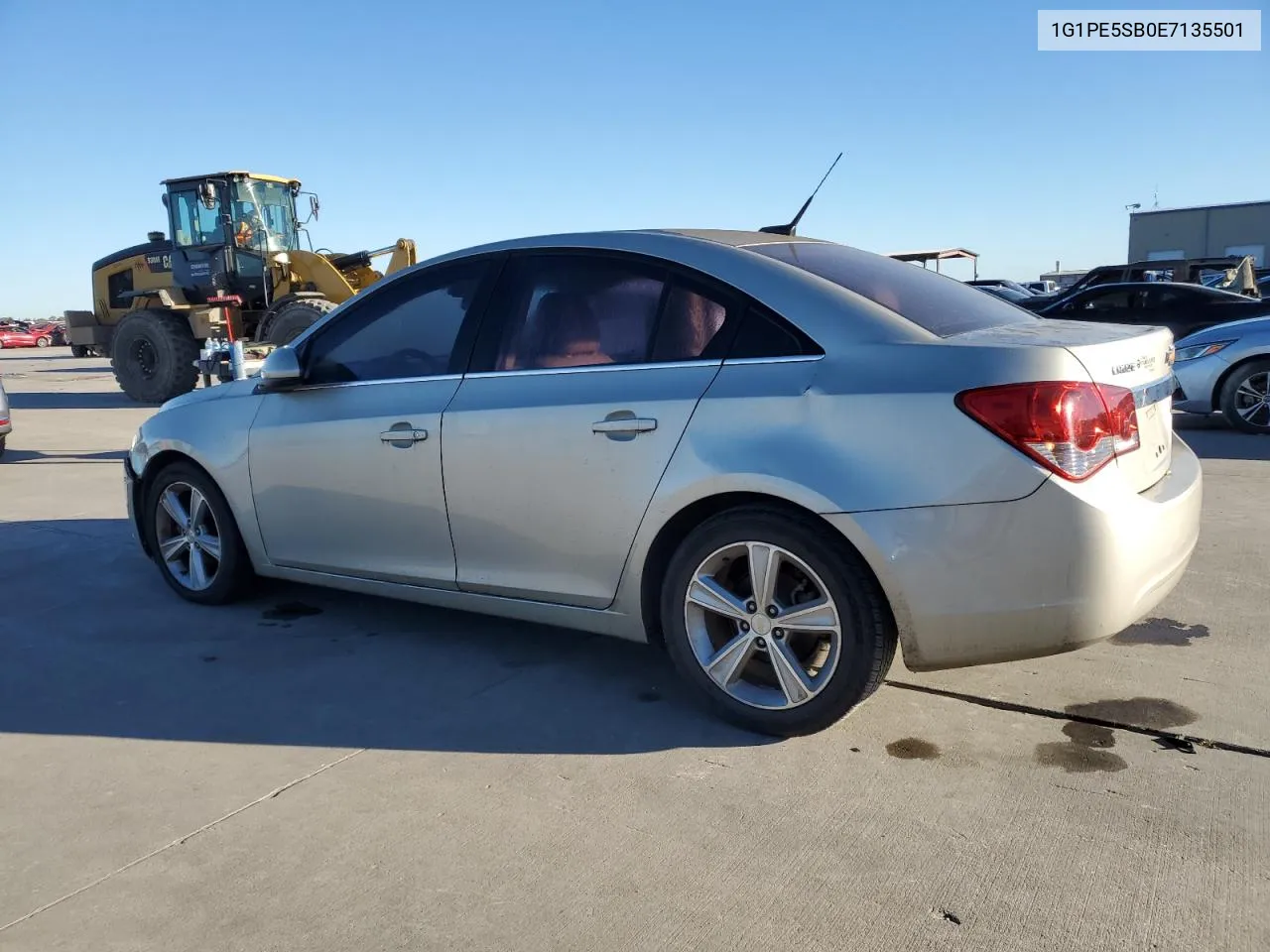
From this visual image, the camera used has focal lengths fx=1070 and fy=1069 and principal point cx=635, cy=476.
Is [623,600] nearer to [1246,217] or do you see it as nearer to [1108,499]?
[1108,499]

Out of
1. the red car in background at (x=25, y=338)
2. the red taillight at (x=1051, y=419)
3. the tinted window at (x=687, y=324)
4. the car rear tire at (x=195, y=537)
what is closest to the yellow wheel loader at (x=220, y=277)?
the car rear tire at (x=195, y=537)

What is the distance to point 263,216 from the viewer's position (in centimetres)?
1683

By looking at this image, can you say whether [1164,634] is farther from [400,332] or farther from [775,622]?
[400,332]

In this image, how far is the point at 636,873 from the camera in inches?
104

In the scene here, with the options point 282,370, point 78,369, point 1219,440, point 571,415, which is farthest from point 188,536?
point 78,369

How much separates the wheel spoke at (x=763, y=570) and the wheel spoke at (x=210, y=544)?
9.09 feet

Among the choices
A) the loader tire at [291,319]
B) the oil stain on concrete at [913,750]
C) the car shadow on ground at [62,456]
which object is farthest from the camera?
the loader tire at [291,319]

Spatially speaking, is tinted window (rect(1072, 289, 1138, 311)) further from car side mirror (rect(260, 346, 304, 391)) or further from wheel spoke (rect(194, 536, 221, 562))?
wheel spoke (rect(194, 536, 221, 562))

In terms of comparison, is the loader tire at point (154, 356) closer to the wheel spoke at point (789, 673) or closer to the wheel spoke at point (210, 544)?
the wheel spoke at point (210, 544)

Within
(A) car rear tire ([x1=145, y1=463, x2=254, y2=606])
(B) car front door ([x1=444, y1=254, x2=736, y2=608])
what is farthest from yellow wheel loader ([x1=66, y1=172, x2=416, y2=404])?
(B) car front door ([x1=444, y1=254, x2=736, y2=608])

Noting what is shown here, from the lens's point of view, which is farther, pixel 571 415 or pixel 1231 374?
pixel 1231 374

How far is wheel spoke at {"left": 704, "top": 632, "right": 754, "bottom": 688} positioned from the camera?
341 centimetres

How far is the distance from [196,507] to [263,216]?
13115mm

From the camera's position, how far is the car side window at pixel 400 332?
13.8 feet
